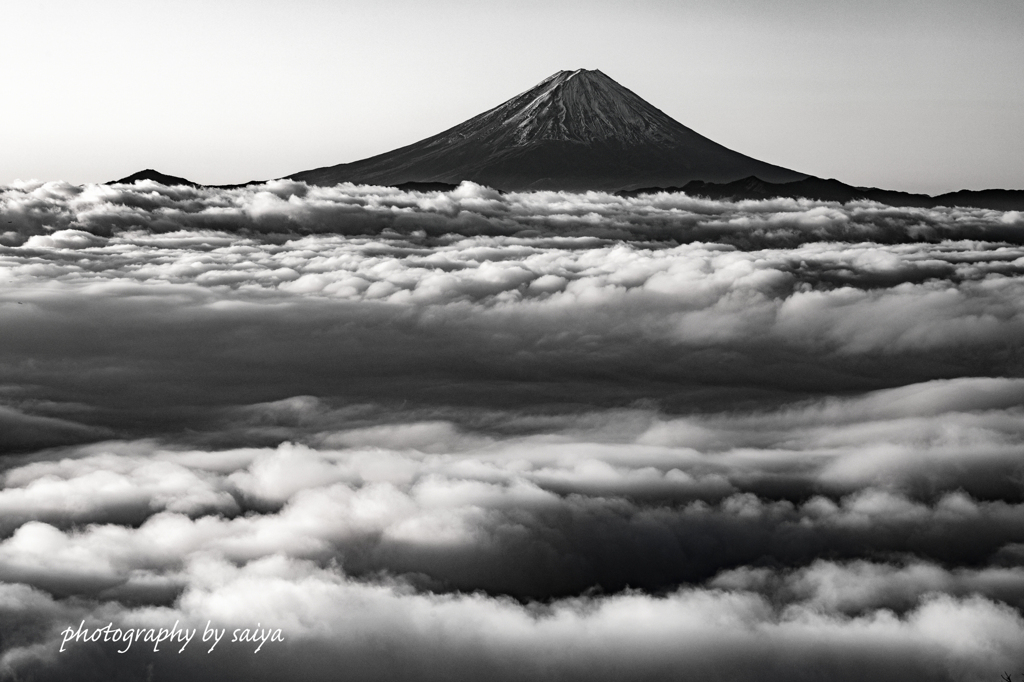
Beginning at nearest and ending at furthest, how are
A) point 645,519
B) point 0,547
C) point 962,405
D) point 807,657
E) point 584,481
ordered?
1. point 807,657
2. point 0,547
3. point 645,519
4. point 584,481
5. point 962,405

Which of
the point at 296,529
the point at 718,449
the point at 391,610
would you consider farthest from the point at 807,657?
the point at 718,449

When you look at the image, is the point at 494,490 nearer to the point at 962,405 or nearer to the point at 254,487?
the point at 254,487

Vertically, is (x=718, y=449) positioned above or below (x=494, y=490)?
below

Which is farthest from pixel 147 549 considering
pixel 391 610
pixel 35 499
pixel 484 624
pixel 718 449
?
pixel 718 449

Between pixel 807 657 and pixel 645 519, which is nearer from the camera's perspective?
pixel 807 657

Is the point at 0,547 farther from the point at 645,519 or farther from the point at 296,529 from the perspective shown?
the point at 645,519

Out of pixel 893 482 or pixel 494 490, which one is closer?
pixel 494 490

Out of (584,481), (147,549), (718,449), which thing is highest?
(147,549)

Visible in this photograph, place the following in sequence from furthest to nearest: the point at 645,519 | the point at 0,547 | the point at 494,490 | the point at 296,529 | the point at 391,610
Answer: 1. the point at 494,490
2. the point at 645,519
3. the point at 296,529
4. the point at 0,547
5. the point at 391,610

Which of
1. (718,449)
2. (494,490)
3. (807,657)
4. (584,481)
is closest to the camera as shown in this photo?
(807,657)
